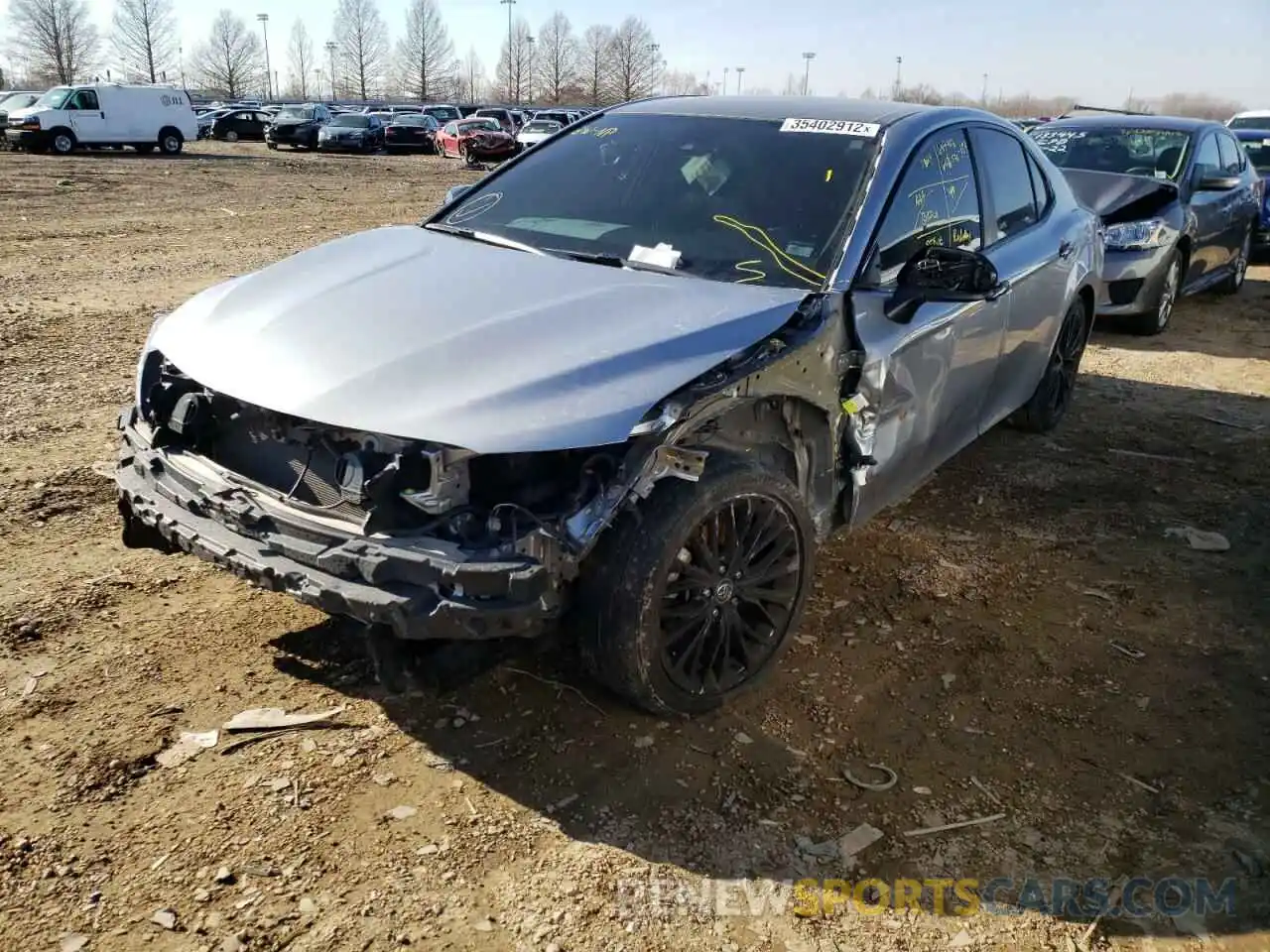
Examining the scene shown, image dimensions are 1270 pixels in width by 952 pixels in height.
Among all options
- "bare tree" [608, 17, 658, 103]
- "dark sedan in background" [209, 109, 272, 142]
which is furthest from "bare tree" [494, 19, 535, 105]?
"dark sedan in background" [209, 109, 272, 142]

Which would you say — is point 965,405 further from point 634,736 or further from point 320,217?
point 320,217

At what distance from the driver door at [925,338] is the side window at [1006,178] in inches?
7.5

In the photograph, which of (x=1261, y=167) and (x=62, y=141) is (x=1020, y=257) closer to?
(x=1261, y=167)

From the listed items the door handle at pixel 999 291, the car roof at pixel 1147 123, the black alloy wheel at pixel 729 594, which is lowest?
the black alloy wheel at pixel 729 594

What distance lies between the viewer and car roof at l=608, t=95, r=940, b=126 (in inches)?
153

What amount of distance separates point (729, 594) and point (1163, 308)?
24.0 ft

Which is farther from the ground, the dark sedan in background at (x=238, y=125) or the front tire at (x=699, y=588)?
the dark sedan in background at (x=238, y=125)

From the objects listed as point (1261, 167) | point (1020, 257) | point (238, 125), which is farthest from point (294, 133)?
point (1020, 257)

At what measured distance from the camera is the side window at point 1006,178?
4391mm

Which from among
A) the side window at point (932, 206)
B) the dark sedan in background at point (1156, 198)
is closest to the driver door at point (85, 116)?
the dark sedan in background at point (1156, 198)

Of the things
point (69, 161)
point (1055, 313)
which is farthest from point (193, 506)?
point (69, 161)

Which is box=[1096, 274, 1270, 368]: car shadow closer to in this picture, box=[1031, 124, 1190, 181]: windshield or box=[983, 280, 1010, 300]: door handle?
box=[1031, 124, 1190, 181]: windshield

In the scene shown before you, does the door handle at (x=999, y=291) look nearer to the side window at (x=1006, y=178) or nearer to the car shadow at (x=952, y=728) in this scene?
the side window at (x=1006, y=178)

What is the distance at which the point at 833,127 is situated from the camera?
12.4ft
